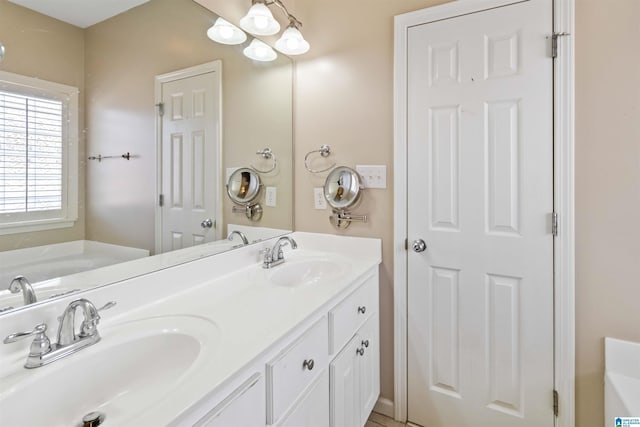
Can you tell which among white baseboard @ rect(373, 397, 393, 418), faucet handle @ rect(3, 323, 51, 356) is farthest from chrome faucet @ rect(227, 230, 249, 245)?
white baseboard @ rect(373, 397, 393, 418)

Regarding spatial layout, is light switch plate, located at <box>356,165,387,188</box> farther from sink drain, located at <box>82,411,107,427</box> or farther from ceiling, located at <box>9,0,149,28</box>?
sink drain, located at <box>82,411,107,427</box>

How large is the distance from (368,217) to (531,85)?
0.95m

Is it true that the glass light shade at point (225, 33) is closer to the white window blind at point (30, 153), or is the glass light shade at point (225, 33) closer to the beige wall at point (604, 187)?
the white window blind at point (30, 153)

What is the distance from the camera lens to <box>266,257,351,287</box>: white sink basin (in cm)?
159

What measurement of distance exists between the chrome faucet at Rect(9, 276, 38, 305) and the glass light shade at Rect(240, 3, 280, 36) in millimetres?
1357

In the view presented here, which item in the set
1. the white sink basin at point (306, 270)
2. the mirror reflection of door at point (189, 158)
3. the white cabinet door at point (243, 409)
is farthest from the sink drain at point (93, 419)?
the white sink basin at point (306, 270)

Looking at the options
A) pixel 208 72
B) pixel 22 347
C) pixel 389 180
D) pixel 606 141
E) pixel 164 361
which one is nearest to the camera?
pixel 22 347

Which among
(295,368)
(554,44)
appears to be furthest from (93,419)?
(554,44)

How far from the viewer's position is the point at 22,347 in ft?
2.55

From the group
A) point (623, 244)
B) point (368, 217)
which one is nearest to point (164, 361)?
point (368, 217)

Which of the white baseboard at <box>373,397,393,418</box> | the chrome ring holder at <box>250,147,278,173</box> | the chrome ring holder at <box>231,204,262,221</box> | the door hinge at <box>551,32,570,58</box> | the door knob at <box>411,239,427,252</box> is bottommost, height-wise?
the white baseboard at <box>373,397,393,418</box>

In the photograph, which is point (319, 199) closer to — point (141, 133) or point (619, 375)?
point (141, 133)

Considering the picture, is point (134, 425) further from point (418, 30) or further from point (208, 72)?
point (418, 30)

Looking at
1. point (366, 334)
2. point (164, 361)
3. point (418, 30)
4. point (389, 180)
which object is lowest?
point (366, 334)
